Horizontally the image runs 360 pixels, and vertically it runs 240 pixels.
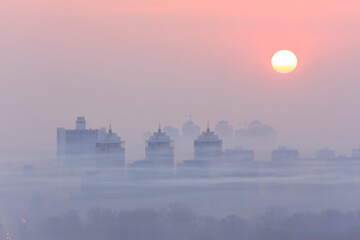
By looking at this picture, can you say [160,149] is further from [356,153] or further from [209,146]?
[356,153]

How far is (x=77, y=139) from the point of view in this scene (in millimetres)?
39844

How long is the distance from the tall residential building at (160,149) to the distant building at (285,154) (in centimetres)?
754

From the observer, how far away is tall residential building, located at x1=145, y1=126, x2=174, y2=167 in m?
39.0

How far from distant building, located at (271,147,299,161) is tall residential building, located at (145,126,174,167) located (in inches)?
297

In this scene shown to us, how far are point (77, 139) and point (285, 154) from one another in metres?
13.2

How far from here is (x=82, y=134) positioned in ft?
131

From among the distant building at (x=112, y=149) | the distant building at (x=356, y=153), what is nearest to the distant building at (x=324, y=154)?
the distant building at (x=356, y=153)

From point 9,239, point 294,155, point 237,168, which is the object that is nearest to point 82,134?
point 237,168

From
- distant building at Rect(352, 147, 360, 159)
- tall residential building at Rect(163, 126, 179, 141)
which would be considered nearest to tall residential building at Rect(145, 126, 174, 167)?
tall residential building at Rect(163, 126, 179, 141)

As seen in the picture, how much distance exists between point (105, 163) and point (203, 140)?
6.05 metres

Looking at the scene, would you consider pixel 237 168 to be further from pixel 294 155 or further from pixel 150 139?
pixel 150 139

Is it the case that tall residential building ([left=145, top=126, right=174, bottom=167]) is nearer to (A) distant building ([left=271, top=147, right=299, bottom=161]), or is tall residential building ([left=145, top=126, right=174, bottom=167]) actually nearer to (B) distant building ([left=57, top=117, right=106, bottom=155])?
(B) distant building ([left=57, top=117, right=106, bottom=155])

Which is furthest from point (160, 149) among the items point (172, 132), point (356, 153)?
point (356, 153)

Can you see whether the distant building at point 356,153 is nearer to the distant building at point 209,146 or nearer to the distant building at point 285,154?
the distant building at point 285,154
